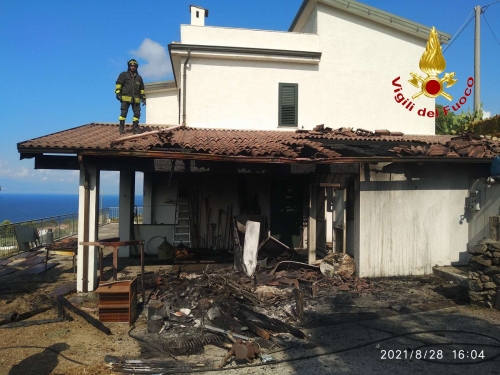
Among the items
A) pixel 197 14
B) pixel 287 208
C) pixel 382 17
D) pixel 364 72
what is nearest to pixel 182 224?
pixel 287 208

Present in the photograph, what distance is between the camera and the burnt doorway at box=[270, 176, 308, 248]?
40.0 feet

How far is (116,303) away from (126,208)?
6.02m

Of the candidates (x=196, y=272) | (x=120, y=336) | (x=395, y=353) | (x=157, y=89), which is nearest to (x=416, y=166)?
(x=395, y=353)

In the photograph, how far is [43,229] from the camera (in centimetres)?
1559

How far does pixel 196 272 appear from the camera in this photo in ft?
31.2

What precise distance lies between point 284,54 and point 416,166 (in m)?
6.13

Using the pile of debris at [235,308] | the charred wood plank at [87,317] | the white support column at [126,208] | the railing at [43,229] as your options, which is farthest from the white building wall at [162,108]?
the charred wood plank at [87,317]

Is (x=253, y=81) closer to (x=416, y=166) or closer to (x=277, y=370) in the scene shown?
(x=416, y=166)

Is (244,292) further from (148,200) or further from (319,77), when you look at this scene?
(319,77)

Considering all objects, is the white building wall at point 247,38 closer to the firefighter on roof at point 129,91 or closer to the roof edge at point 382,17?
the roof edge at point 382,17

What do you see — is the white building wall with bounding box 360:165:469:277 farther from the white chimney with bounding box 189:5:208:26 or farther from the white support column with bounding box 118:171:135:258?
the white chimney with bounding box 189:5:208:26

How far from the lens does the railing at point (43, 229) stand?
43.7 feet

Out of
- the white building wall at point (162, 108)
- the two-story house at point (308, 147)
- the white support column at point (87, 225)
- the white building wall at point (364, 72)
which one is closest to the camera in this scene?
the white support column at point (87, 225)

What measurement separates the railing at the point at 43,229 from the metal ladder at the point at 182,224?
5.72 metres
